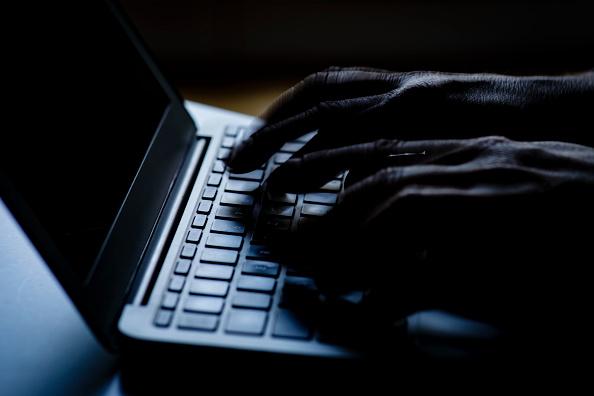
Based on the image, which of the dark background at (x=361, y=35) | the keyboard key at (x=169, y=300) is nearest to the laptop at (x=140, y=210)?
the keyboard key at (x=169, y=300)

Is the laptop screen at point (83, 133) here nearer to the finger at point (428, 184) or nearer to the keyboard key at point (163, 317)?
the keyboard key at point (163, 317)

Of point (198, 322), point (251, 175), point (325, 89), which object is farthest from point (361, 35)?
point (198, 322)

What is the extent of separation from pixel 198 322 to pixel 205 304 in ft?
0.07

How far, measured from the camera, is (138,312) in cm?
44

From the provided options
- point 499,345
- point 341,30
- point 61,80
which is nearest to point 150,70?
→ point 61,80

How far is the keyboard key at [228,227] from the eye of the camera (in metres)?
0.52

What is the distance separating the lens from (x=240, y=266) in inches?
19.0

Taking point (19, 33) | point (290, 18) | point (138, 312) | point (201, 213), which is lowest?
point (138, 312)

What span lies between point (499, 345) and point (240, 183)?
0.32 meters

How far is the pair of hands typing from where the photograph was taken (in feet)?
1.50

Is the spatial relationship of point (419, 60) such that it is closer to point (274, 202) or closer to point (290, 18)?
point (290, 18)

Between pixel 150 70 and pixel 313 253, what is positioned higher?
pixel 150 70

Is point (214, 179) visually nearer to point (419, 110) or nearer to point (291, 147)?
point (291, 147)

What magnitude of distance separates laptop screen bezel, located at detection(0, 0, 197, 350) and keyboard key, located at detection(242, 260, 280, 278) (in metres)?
0.11
